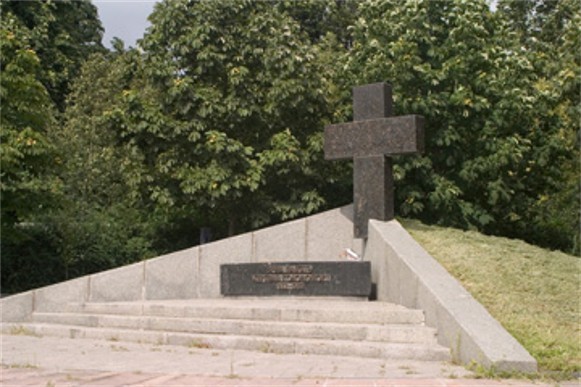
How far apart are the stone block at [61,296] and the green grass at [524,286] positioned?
18.6 feet

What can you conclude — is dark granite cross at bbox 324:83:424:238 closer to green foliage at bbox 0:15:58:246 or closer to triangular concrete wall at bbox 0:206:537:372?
triangular concrete wall at bbox 0:206:537:372

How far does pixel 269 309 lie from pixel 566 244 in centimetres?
975

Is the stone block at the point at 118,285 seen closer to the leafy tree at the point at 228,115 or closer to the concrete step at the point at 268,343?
the concrete step at the point at 268,343

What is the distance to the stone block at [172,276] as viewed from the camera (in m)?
12.1

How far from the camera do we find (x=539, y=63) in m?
16.8

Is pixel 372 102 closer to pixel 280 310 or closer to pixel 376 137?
pixel 376 137

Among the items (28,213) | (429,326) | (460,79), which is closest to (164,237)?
(28,213)

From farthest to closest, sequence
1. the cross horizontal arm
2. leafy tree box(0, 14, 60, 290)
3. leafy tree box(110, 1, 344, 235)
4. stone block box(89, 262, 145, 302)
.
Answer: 1. leafy tree box(110, 1, 344, 235)
2. leafy tree box(0, 14, 60, 290)
3. stone block box(89, 262, 145, 302)
4. the cross horizontal arm

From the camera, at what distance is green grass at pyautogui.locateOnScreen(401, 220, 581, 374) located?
23.8 ft

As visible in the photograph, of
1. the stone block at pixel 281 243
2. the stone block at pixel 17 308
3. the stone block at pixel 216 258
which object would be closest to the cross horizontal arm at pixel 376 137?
the stone block at pixel 281 243

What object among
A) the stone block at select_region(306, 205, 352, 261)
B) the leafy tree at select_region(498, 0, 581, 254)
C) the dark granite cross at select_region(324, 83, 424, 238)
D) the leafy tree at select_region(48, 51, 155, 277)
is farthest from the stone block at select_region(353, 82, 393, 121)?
the leafy tree at select_region(48, 51, 155, 277)

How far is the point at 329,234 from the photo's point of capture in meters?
13.0

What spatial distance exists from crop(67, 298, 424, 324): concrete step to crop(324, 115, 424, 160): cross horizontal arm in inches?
115

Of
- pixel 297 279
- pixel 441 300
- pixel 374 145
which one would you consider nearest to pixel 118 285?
pixel 297 279
